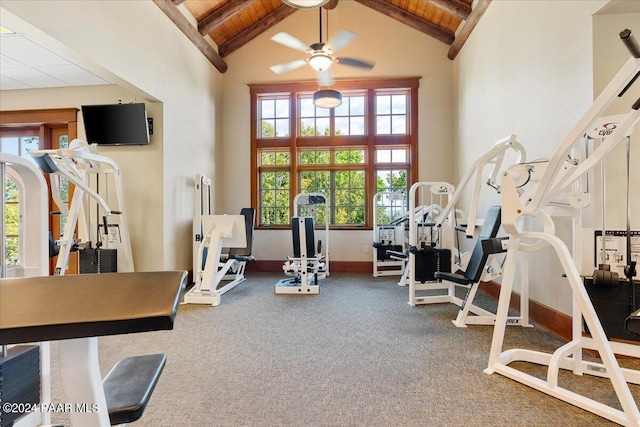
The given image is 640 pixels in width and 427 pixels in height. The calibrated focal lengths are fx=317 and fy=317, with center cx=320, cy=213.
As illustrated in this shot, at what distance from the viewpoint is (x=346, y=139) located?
6.03 meters

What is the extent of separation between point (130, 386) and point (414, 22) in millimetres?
6576

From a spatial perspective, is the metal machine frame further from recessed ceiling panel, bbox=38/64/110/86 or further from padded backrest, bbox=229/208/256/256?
recessed ceiling panel, bbox=38/64/110/86

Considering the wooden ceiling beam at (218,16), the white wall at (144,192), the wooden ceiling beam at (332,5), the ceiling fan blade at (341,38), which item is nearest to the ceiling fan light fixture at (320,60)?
the ceiling fan blade at (341,38)

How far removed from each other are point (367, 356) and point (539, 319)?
1886 mm

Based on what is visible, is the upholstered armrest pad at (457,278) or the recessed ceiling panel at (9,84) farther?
the recessed ceiling panel at (9,84)

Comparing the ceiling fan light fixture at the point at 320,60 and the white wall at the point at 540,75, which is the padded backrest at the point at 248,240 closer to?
the ceiling fan light fixture at the point at 320,60

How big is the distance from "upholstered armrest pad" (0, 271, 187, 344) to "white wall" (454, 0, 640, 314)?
9.44 ft

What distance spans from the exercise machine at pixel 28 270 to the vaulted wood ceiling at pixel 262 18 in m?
3.92

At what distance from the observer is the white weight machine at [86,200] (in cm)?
317

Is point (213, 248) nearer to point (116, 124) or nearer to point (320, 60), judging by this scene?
point (116, 124)

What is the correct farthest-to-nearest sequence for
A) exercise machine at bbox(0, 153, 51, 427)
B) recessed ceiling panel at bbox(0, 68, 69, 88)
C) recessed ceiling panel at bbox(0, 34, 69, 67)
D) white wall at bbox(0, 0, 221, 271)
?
recessed ceiling panel at bbox(0, 68, 69, 88), recessed ceiling panel at bbox(0, 34, 69, 67), white wall at bbox(0, 0, 221, 271), exercise machine at bbox(0, 153, 51, 427)

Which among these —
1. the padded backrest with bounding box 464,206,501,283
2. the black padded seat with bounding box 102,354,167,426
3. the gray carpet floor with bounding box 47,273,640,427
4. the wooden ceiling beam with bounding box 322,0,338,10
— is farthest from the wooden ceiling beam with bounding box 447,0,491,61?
the black padded seat with bounding box 102,354,167,426

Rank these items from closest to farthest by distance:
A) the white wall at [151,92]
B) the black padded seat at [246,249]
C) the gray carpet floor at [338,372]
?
1. the gray carpet floor at [338,372]
2. the white wall at [151,92]
3. the black padded seat at [246,249]

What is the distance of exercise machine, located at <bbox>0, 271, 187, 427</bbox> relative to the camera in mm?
694
